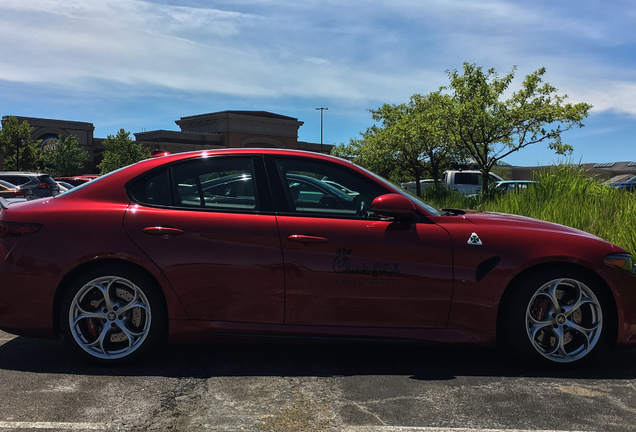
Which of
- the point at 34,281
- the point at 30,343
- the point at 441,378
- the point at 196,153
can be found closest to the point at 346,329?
the point at 441,378

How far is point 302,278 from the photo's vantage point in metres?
3.78

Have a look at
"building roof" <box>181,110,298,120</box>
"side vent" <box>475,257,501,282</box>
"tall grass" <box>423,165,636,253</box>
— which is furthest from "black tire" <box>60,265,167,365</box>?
"building roof" <box>181,110,298,120</box>

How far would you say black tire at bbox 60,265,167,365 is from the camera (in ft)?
Answer: 12.6

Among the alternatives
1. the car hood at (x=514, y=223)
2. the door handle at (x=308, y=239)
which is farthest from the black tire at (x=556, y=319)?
the door handle at (x=308, y=239)

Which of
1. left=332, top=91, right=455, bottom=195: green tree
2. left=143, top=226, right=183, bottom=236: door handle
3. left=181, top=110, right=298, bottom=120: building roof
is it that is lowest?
left=143, top=226, right=183, bottom=236: door handle

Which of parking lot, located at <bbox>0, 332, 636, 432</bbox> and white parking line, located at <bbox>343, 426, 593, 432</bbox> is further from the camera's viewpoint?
parking lot, located at <bbox>0, 332, 636, 432</bbox>

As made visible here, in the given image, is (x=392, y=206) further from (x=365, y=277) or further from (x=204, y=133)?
(x=204, y=133)

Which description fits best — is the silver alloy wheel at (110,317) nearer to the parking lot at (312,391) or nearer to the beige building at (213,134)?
the parking lot at (312,391)

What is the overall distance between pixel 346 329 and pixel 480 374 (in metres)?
1.01

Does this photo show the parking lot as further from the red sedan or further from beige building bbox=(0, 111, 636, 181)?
beige building bbox=(0, 111, 636, 181)

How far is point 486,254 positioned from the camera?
385 cm

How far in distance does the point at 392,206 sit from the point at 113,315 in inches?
83.9

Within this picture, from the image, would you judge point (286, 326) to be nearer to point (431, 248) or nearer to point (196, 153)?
point (431, 248)

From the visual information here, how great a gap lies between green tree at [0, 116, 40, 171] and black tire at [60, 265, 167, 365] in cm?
4718
